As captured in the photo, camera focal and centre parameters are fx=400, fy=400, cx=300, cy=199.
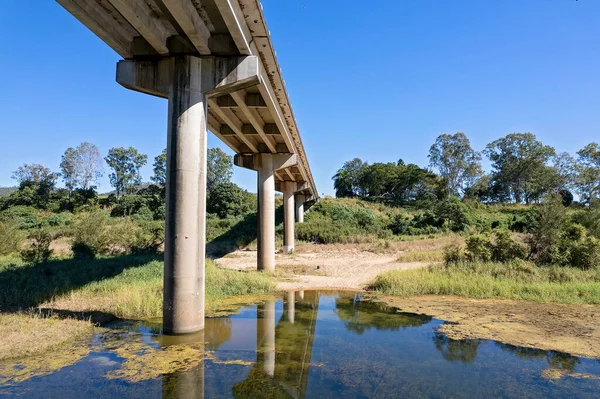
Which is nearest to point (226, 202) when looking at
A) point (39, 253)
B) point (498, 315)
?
point (39, 253)

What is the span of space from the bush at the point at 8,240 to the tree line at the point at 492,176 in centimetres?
5628

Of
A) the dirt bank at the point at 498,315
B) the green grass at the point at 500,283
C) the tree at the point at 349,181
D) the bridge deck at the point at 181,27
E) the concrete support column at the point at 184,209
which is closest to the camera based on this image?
the bridge deck at the point at 181,27

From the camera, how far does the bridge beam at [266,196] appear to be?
21.8 metres

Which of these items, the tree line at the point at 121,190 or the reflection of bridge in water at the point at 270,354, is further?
the tree line at the point at 121,190

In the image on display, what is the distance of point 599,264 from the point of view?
17422 millimetres

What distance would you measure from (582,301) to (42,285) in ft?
59.7

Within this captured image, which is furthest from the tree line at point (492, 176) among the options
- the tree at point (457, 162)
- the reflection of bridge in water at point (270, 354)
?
the reflection of bridge in water at point (270, 354)

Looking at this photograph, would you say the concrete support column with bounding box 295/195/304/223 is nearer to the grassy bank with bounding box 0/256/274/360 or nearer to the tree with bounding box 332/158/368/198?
the grassy bank with bounding box 0/256/274/360

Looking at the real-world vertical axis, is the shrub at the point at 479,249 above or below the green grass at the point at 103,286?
above

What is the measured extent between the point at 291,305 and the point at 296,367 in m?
6.27

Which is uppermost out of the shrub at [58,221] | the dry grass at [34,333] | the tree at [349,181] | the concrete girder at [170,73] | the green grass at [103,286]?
the tree at [349,181]

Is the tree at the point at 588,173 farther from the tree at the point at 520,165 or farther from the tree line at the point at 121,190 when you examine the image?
the tree line at the point at 121,190

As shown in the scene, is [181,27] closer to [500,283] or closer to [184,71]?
[184,71]

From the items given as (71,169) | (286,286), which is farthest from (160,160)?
(286,286)
